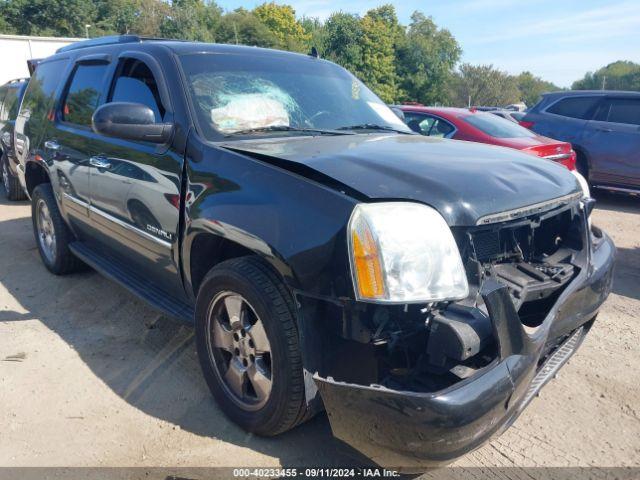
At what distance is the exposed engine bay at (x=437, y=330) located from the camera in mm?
1961

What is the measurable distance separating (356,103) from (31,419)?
2736mm

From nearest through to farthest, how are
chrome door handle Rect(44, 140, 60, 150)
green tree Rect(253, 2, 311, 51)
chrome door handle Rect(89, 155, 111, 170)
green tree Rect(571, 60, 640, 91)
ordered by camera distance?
chrome door handle Rect(89, 155, 111, 170) < chrome door handle Rect(44, 140, 60, 150) < green tree Rect(253, 2, 311, 51) < green tree Rect(571, 60, 640, 91)

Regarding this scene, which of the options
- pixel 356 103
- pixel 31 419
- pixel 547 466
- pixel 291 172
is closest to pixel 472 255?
pixel 291 172

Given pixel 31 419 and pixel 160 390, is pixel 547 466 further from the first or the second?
pixel 31 419

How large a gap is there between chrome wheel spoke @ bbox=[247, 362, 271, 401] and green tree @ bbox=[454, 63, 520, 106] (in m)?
61.6

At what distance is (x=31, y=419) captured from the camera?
2.84 metres

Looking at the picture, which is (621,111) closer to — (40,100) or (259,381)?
(40,100)

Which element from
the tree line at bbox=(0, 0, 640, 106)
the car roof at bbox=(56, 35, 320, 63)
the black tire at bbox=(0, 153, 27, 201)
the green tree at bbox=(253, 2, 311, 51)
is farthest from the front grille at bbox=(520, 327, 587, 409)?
the green tree at bbox=(253, 2, 311, 51)

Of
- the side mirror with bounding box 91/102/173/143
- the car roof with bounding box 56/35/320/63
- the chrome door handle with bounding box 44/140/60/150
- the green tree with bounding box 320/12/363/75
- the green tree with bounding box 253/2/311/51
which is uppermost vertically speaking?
the green tree with bounding box 253/2/311/51

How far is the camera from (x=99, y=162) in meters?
3.67

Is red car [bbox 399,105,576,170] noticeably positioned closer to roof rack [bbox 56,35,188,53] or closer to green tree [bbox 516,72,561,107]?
roof rack [bbox 56,35,188,53]

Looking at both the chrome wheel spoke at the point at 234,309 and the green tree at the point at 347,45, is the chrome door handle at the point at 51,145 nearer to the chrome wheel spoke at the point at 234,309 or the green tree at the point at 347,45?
the chrome wheel spoke at the point at 234,309

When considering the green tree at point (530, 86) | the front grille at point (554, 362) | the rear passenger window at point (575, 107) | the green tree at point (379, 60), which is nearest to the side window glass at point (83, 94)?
the front grille at point (554, 362)

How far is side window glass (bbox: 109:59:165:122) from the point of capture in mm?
3215
